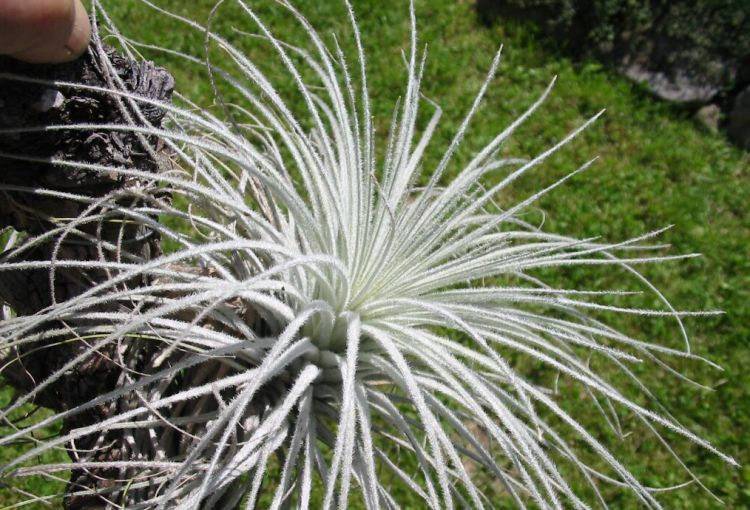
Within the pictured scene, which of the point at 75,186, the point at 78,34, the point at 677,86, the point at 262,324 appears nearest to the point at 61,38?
the point at 78,34

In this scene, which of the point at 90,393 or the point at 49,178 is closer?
the point at 49,178

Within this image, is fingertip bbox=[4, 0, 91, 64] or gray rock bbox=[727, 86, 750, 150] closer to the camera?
fingertip bbox=[4, 0, 91, 64]

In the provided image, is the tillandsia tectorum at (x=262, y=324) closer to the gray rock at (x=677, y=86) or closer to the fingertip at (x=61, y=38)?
the fingertip at (x=61, y=38)

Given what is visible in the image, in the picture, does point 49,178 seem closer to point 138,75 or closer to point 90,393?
point 138,75

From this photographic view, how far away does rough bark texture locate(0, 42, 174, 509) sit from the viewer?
2.70 feet

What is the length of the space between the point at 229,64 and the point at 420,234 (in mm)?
2121

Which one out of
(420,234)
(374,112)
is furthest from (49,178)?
(374,112)

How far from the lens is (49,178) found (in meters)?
0.87

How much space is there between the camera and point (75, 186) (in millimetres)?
901

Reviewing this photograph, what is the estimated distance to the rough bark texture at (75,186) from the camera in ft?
2.70

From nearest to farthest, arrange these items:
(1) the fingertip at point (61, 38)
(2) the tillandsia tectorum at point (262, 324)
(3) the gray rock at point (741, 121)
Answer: (1) the fingertip at point (61, 38), (2) the tillandsia tectorum at point (262, 324), (3) the gray rock at point (741, 121)

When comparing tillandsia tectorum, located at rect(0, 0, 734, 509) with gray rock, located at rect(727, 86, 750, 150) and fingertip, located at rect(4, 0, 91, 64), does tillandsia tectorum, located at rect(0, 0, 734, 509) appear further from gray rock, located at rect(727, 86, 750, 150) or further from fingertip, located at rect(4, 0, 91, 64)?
gray rock, located at rect(727, 86, 750, 150)

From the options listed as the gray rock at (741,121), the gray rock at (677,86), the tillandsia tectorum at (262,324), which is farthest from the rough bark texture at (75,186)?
the gray rock at (741,121)

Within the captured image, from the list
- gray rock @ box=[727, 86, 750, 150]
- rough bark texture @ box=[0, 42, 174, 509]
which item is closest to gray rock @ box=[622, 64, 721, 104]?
gray rock @ box=[727, 86, 750, 150]
